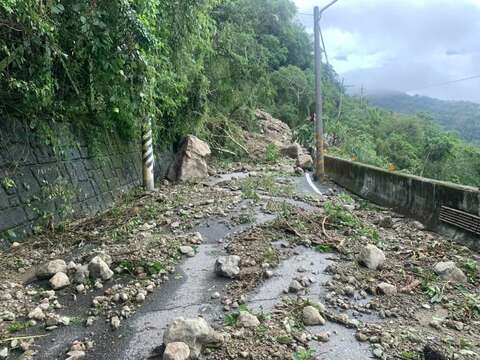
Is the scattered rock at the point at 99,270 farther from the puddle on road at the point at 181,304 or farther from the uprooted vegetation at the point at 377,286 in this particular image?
the uprooted vegetation at the point at 377,286

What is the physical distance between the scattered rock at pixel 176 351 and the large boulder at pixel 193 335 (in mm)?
57

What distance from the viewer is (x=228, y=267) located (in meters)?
4.23

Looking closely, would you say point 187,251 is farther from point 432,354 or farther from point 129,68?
point 432,354

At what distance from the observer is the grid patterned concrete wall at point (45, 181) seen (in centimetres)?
520

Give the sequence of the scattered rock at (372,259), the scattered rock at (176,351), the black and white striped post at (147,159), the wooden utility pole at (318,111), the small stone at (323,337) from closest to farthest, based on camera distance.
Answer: the scattered rock at (176,351)
the small stone at (323,337)
the scattered rock at (372,259)
the black and white striped post at (147,159)
the wooden utility pole at (318,111)

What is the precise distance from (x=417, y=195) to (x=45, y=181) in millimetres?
6358

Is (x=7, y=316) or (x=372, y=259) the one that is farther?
(x=372, y=259)

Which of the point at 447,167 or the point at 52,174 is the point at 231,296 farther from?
the point at 447,167

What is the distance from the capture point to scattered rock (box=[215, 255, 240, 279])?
4.18 meters

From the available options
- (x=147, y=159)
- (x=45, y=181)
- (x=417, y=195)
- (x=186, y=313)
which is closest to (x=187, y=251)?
(x=186, y=313)

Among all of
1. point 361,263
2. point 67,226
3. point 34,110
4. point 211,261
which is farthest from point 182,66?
point 361,263

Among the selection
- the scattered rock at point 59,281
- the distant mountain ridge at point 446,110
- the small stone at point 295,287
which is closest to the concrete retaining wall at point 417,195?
the small stone at point 295,287

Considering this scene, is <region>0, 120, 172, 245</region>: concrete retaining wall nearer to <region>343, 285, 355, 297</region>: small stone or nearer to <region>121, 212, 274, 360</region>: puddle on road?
<region>121, 212, 274, 360</region>: puddle on road

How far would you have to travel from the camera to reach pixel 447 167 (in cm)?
2994
